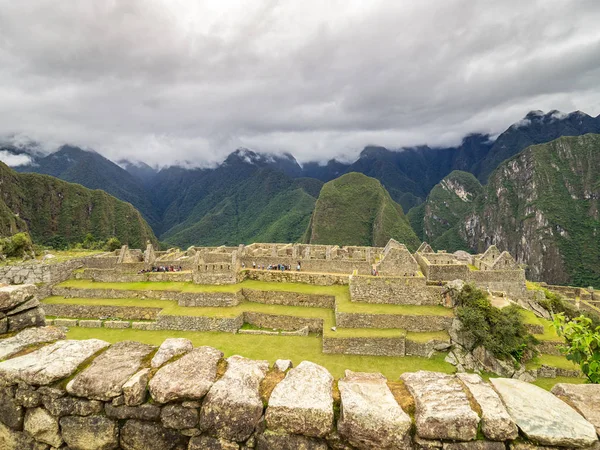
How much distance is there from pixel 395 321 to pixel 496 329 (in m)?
4.12

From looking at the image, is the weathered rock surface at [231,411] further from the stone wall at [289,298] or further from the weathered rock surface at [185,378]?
the stone wall at [289,298]

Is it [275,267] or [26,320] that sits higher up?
[26,320]

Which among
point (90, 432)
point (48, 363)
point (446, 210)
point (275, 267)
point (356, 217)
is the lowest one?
point (275, 267)

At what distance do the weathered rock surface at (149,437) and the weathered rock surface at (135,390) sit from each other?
0.20 metres

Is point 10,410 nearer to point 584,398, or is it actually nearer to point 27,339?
point 27,339

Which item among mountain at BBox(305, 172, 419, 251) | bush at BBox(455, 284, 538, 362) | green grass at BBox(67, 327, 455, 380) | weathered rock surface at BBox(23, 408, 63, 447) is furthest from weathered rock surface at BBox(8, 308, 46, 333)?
mountain at BBox(305, 172, 419, 251)

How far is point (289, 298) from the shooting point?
1744cm

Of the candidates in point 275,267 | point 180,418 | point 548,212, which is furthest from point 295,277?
point 548,212

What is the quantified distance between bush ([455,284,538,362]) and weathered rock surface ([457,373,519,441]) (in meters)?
12.3

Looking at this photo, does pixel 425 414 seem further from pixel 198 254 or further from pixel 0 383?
pixel 198 254

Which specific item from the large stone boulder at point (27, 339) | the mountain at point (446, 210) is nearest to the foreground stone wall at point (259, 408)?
the large stone boulder at point (27, 339)

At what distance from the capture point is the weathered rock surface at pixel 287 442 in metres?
2.55

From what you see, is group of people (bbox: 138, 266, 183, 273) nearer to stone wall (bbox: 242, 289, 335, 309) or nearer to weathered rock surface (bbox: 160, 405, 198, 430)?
stone wall (bbox: 242, 289, 335, 309)

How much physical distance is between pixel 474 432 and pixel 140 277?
72.1 feet
